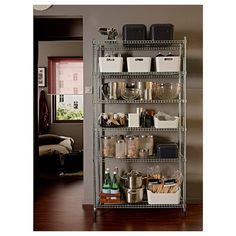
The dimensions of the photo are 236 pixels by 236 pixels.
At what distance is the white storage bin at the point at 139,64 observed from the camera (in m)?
3.36

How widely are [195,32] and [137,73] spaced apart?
78 cm

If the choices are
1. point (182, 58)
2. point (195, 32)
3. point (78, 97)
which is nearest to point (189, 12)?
point (195, 32)

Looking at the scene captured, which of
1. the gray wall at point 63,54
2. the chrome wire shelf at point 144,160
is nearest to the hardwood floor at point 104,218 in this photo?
the chrome wire shelf at point 144,160

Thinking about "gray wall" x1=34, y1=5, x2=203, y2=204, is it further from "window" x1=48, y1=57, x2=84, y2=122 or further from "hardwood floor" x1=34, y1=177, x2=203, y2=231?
"window" x1=48, y1=57, x2=84, y2=122

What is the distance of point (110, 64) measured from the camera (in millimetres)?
3369

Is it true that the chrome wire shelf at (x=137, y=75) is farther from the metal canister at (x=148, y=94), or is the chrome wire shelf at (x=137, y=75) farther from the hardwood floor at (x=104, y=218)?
the hardwood floor at (x=104, y=218)

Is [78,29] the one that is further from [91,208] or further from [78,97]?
[78,97]

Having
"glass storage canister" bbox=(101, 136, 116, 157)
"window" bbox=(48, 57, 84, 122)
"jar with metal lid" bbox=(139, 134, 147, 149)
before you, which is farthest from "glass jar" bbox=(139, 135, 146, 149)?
"window" bbox=(48, 57, 84, 122)

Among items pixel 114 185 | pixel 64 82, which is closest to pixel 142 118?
pixel 114 185

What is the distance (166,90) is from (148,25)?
2.33 feet

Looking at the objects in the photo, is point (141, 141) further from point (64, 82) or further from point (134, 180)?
point (64, 82)
